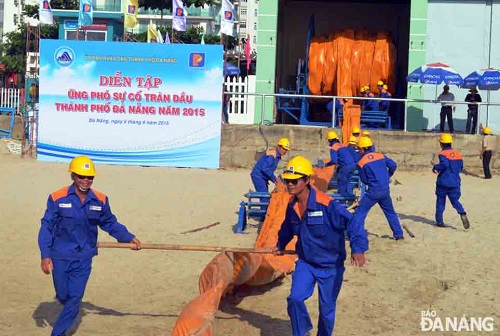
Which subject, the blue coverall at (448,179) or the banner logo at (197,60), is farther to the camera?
the banner logo at (197,60)

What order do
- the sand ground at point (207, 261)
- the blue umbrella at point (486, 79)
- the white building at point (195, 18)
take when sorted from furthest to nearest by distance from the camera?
1. the white building at point (195, 18)
2. the blue umbrella at point (486, 79)
3. the sand ground at point (207, 261)

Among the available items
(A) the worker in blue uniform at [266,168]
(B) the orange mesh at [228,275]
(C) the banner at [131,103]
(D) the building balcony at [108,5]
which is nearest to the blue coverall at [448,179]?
(A) the worker in blue uniform at [266,168]

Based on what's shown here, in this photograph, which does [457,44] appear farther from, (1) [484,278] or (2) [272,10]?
(1) [484,278]

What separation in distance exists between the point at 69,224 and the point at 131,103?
14.3 metres

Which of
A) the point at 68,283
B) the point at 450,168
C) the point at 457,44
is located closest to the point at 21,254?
the point at 68,283

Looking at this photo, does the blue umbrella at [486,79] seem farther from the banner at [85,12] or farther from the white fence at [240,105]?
the banner at [85,12]

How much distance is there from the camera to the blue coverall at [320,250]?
7.02m

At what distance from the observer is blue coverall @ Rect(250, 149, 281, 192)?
1434cm

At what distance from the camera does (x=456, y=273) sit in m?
10.6

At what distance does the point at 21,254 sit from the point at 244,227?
3.55m

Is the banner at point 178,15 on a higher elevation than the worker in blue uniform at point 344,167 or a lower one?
higher

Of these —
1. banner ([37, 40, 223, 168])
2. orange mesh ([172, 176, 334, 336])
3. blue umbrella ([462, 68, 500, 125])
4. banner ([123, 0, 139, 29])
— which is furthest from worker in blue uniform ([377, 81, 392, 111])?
orange mesh ([172, 176, 334, 336])

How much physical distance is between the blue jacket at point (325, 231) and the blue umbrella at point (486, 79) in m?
14.6

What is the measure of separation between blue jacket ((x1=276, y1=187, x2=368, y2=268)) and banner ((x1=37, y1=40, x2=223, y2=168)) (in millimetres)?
14250
